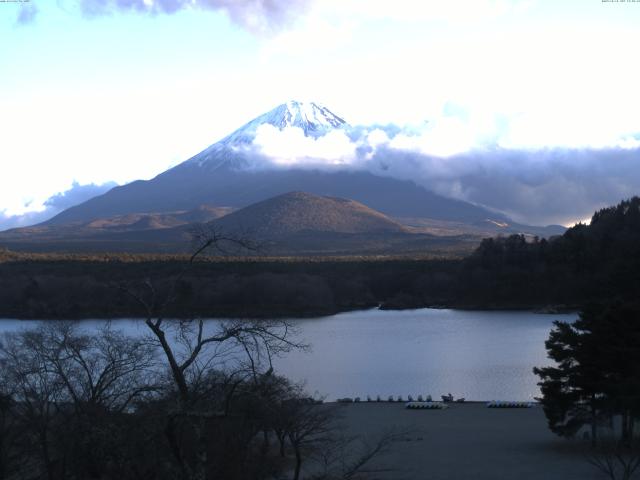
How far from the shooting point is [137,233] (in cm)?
11262

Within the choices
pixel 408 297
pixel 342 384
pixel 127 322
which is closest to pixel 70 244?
pixel 408 297

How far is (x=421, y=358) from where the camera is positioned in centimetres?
2883

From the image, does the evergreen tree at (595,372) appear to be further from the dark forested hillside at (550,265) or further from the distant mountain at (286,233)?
the distant mountain at (286,233)

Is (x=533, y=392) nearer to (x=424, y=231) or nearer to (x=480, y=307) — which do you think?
(x=480, y=307)

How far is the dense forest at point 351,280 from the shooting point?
4953cm

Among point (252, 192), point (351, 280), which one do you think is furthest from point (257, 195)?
point (351, 280)

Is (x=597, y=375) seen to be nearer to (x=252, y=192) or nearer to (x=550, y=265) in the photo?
(x=550, y=265)

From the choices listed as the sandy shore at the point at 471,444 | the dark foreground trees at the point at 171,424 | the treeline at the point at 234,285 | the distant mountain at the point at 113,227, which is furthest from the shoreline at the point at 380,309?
the distant mountain at the point at 113,227

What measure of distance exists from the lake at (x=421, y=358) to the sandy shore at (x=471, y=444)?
9.11 ft

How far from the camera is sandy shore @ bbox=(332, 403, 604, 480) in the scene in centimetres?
1319

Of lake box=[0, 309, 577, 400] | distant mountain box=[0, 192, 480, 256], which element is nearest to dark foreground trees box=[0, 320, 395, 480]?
lake box=[0, 309, 577, 400]

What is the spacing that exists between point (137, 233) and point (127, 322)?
73.4 metres

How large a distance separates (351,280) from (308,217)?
58664 mm

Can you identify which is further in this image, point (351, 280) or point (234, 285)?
point (351, 280)
